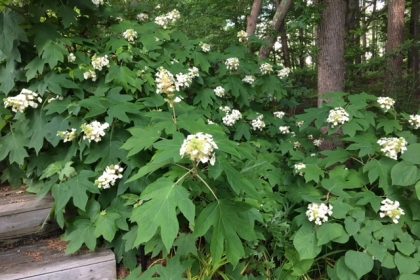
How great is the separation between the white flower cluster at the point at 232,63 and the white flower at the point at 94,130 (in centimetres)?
141

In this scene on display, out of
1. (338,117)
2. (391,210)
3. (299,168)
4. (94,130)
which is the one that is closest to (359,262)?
(391,210)

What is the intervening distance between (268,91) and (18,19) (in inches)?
80.6

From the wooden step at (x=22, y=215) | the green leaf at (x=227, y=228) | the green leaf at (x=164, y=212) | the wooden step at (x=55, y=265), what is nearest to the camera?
the green leaf at (x=164, y=212)

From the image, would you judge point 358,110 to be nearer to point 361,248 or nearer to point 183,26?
point 361,248

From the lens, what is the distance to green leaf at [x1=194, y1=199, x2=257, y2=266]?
1588mm

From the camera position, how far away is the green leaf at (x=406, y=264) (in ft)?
6.34

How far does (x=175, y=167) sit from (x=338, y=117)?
1.38m

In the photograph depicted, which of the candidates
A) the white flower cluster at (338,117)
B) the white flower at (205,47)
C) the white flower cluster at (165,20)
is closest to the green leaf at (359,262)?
the white flower cluster at (338,117)

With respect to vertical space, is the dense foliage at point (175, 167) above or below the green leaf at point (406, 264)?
above

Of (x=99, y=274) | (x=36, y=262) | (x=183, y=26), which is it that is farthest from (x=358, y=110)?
(x=183, y=26)

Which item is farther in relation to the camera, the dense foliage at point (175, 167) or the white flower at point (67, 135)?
the white flower at point (67, 135)

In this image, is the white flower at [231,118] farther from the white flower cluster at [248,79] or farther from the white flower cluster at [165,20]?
the white flower cluster at [165,20]

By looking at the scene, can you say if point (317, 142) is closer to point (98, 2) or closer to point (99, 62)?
point (99, 62)

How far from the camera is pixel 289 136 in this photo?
10.5 feet
